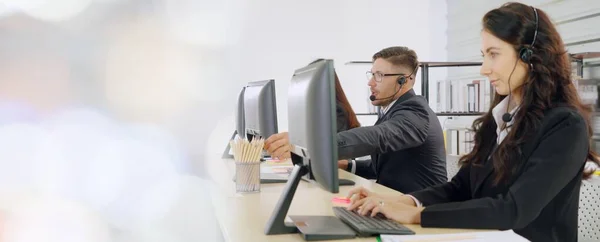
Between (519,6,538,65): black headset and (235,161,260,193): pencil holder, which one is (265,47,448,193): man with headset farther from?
(519,6,538,65): black headset

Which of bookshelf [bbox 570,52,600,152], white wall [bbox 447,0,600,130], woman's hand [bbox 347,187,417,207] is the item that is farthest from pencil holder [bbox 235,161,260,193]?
bookshelf [bbox 570,52,600,152]

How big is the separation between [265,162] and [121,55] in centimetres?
180

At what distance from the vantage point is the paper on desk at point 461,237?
1131 mm

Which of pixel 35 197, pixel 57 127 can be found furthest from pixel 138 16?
pixel 35 197

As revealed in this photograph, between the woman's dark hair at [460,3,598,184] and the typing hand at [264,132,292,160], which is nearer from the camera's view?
the woman's dark hair at [460,3,598,184]

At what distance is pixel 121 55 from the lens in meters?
3.99

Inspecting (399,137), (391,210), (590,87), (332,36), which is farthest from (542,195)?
(332,36)

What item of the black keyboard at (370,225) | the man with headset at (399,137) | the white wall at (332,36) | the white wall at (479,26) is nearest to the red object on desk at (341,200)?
the man with headset at (399,137)

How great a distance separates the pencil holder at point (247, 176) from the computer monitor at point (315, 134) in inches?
21.8

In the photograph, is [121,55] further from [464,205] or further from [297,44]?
[464,205]

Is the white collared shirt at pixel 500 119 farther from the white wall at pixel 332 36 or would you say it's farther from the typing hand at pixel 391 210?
the white wall at pixel 332 36

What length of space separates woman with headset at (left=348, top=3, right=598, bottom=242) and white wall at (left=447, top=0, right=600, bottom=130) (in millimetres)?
1329

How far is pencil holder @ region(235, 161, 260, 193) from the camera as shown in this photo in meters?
1.86

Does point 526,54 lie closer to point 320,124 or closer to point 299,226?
point 320,124
